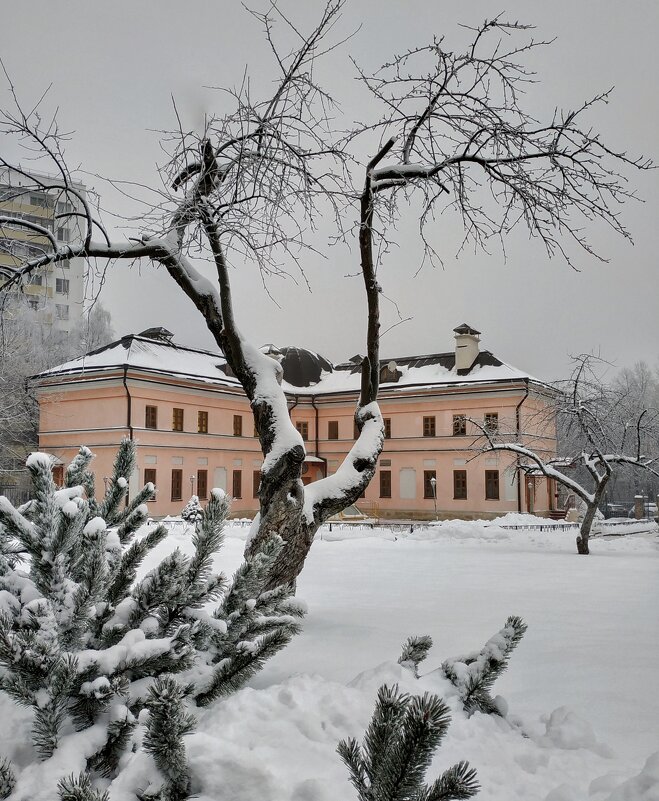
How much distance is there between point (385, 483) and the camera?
123 ft

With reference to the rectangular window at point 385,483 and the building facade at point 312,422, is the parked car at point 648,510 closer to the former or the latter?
the building facade at point 312,422

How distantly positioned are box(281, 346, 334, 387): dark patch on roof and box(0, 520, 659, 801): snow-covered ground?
2967cm

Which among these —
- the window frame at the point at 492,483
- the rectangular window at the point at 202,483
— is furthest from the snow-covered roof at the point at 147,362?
the window frame at the point at 492,483

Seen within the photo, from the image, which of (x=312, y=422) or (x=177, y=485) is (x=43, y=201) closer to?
(x=177, y=485)

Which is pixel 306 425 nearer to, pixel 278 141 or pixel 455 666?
pixel 278 141

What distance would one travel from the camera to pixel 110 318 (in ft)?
157

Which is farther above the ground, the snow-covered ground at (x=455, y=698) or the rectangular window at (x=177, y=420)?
the rectangular window at (x=177, y=420)

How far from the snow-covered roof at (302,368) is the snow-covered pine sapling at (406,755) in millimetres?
27358

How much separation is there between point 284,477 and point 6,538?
3976 mm

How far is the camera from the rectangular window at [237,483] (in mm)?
35375

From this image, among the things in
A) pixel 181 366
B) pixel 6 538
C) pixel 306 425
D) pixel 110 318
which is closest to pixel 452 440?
pixel 306 425

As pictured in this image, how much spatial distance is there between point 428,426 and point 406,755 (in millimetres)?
35465

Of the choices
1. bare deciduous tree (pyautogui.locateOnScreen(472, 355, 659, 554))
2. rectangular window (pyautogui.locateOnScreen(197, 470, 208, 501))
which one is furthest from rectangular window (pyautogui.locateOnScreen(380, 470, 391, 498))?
bare deciduous tree (pyautogui.locateOnScreen(472, 355, 659, 554))

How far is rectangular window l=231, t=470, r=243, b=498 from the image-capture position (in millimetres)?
35375
